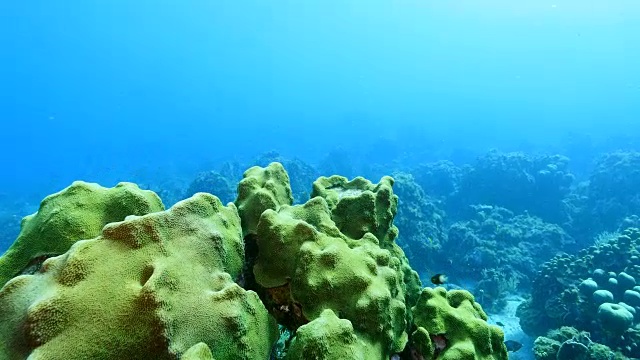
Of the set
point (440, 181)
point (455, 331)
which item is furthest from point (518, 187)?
point (455, 331)

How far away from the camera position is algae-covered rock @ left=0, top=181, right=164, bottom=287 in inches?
118

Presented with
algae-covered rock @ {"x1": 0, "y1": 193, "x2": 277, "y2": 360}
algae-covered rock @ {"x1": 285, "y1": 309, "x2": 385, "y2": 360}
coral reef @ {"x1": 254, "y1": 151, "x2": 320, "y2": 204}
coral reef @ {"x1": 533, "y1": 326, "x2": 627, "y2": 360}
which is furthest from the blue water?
algae-covered rock @ {"x1": 285, "y1": 309, "x2": 385, "y2": 360}

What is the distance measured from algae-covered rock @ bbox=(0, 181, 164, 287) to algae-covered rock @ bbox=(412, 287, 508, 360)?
276 centimetres

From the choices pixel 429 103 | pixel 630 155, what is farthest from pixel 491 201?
pixel 429 103

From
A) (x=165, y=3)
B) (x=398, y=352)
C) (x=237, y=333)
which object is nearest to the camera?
(x=237, y=333)

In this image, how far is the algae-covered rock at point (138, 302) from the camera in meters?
2.04

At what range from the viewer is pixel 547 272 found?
11.7m

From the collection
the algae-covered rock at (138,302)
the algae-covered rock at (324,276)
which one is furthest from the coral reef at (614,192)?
the algae-covered rock at (138,302)

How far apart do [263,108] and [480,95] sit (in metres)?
91.0

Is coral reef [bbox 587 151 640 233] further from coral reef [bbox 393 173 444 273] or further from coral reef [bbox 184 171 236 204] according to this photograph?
coral reef [bbox 184 171 236 204]

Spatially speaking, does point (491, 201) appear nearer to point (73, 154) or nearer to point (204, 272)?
point (204, 272)

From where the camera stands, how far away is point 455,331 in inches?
138

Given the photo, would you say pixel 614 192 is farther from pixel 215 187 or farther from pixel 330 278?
pixel 330 278

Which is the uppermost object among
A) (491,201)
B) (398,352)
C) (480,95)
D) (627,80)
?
(627,80)
